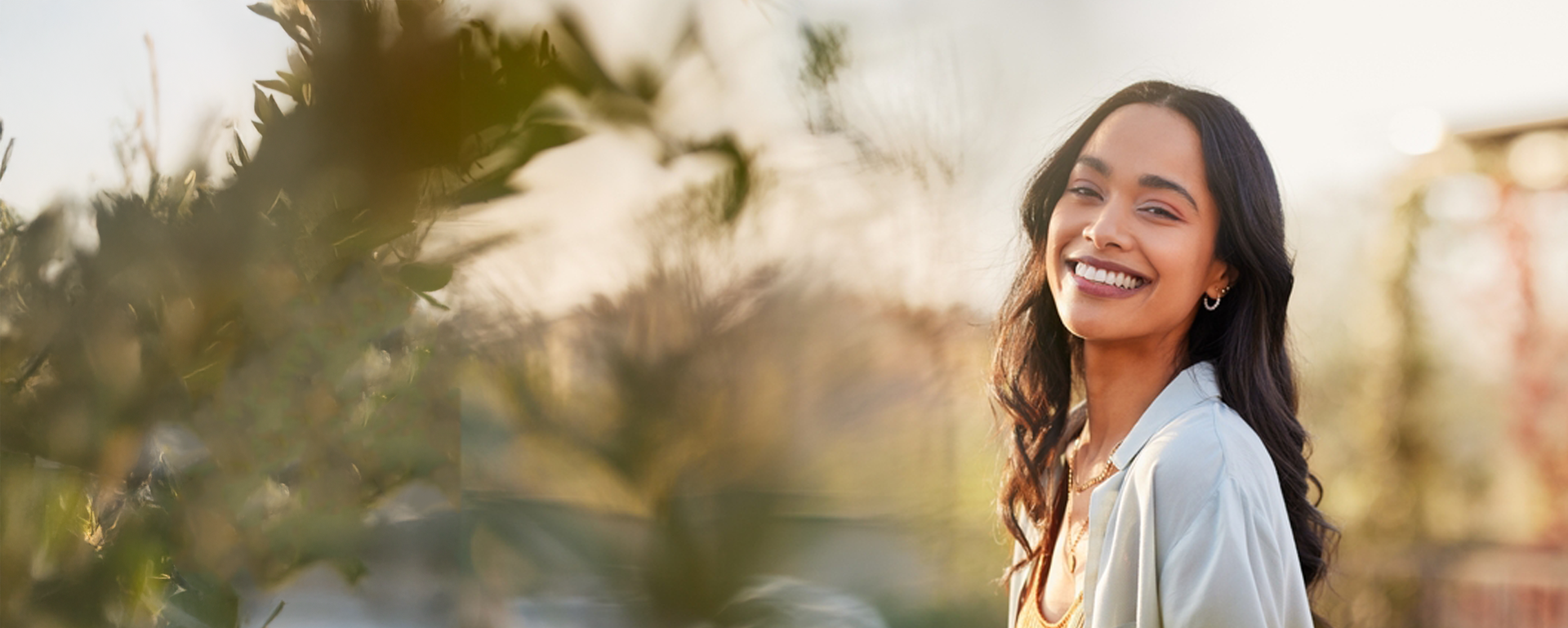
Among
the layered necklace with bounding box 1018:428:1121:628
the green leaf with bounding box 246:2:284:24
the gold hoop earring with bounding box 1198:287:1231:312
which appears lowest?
the layered necklace with bounding box 1018:428:1121:628

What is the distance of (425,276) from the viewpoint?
648 millimetres

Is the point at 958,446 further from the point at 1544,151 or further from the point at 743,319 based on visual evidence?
the point at 1544,151

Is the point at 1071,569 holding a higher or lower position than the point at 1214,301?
lower

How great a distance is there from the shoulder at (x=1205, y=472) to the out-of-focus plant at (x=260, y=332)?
0.48 m

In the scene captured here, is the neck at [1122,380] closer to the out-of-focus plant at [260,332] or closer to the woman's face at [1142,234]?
the woman's face at [1142,234]

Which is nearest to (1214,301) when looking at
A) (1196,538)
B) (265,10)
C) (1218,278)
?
(1218,278)

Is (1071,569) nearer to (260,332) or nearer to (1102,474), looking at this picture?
(1102,474)

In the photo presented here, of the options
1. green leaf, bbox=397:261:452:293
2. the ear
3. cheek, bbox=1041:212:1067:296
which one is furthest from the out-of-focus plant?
the ear

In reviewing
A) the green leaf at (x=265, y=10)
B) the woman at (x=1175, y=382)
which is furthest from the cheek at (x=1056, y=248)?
the green leaf at (x=265, y=10)

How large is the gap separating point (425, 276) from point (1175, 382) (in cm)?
54

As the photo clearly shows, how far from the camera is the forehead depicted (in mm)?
708

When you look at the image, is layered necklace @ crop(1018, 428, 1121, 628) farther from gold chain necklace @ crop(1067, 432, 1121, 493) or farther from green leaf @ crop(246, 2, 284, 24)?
green leaf @ crop(246, 2, 284, 24)

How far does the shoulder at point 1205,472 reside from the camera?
60cm

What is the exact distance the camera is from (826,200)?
1012 millimetres
